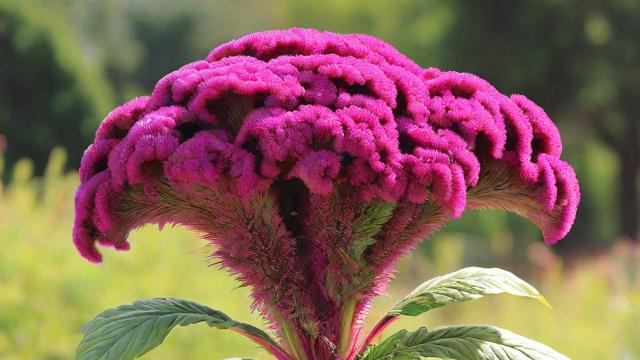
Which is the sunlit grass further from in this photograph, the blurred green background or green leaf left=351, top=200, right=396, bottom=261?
green leaf left=351, top=200, right=396, bottom=261

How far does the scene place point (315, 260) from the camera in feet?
6.96

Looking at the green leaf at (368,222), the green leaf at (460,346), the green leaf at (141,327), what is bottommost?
the green leaf at (460,346)

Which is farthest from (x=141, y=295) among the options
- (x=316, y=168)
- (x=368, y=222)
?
(x=316, y=168)

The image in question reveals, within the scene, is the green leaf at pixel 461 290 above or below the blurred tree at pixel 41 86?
below

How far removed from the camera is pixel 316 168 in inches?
72.1

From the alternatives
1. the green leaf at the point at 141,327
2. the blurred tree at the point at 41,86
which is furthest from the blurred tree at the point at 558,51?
the green leaf at the point at 141,327

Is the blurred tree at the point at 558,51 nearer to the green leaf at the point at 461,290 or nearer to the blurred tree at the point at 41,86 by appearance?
the blurred tree at the point at 41,86

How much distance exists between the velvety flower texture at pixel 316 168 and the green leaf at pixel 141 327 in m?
0.13

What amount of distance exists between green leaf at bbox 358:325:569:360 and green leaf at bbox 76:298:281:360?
28cm

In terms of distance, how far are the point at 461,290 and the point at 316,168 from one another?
0.61m

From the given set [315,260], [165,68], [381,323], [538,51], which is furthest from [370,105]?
[165,68]

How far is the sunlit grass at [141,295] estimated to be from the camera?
5.30m

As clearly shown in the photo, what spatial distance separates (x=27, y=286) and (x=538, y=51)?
50.3ft

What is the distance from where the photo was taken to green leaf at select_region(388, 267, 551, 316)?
2.20m
